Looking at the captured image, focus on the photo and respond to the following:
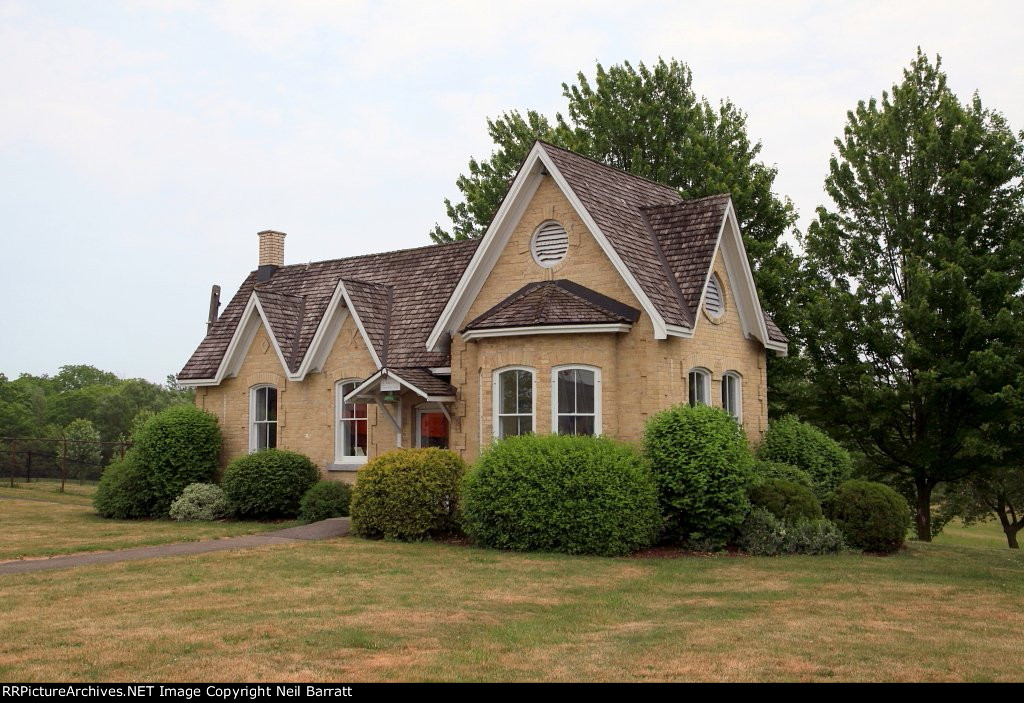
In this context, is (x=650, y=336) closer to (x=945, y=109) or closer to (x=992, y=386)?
(x=992, y=386)

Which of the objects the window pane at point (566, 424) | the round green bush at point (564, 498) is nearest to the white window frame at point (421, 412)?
the window pane at point (566, 424)

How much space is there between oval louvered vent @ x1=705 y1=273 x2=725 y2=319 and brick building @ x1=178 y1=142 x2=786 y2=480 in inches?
2.3

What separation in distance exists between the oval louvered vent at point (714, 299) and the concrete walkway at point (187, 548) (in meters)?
9.29

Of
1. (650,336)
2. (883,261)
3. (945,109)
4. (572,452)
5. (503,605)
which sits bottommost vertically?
(503,605)

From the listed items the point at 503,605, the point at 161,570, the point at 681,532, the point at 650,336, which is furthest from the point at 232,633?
the point at 650,336

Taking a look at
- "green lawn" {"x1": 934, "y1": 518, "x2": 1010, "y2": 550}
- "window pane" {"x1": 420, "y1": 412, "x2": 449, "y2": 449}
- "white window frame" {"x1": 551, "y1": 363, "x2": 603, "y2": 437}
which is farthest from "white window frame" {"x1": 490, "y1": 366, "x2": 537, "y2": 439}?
"green lawn" {"x1": 934, "y1": 518, "x2": 1010, "y2": 550}

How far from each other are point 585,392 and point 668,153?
59.4ft

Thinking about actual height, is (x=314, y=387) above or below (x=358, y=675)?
above

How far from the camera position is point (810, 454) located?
21312mm

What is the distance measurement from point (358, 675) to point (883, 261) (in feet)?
80.4

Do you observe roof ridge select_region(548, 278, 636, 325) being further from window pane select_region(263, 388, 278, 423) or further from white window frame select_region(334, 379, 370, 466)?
window pane select_region(263, 388, 278, 423)
